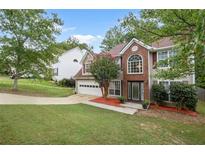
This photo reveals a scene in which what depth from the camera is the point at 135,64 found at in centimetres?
1262

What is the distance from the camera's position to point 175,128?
288 inches

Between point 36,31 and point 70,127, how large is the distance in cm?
993

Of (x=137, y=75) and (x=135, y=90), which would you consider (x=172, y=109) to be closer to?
(x=135, y=90)

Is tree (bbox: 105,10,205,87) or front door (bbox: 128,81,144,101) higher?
tree (bbox: 105,10,205,87)

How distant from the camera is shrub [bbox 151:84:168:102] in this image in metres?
11.4

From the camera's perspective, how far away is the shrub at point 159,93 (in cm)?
1136

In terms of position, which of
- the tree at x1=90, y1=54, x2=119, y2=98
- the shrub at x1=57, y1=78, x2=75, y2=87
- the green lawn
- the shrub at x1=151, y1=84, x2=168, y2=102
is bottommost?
the green lawn

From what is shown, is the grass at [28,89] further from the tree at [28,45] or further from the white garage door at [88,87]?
the white garage door at [88,87]

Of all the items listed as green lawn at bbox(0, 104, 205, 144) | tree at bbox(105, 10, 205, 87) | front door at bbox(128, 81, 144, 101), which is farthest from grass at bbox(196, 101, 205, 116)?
tree at bbox(105, 10, 205, 87)

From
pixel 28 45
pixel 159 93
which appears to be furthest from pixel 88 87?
pixel 159 93

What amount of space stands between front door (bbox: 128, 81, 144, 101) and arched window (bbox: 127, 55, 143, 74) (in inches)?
27.3

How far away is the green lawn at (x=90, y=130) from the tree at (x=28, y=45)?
6929 millimetres

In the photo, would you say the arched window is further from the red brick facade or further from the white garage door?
the white garage door

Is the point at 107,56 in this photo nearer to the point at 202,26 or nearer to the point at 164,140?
the point at 164,140
